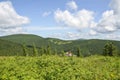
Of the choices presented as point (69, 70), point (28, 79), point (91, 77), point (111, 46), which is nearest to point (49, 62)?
point (69, 70)

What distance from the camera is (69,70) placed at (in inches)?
547

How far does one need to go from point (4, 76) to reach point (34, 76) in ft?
5.28

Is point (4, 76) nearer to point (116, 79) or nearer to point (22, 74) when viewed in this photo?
point (22, 74)

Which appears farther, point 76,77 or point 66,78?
point 76,77

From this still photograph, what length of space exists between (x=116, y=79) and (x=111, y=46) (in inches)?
3001

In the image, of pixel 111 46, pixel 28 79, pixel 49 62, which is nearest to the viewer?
pixel 28 79

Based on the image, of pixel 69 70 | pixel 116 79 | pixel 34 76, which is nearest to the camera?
pixel 34 76

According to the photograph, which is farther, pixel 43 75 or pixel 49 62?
pixel 49 62

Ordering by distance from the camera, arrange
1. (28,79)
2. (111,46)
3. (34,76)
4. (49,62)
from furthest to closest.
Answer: (111,46), (49,62), (34,76), (28,79)

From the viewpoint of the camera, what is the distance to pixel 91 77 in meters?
13.2

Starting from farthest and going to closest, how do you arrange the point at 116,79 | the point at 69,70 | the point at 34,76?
the point at 69,70 < the point at 116,79 < the point at 34,76

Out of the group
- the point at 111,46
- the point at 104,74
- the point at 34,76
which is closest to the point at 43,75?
the point at 34,76

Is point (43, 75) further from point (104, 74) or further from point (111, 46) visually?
point (111, 46)

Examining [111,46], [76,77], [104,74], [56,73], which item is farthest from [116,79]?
[111,46]
